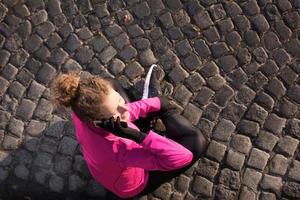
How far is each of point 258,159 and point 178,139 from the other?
2.91ft

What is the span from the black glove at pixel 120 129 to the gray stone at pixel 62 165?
4.64ft

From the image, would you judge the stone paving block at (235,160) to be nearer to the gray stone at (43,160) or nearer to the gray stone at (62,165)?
the gray stone at (62,165)

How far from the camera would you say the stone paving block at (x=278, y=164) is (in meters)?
5.11

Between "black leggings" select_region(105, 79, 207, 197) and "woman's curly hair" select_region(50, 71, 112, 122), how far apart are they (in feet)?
3.88

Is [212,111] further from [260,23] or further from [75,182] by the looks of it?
[75,182]

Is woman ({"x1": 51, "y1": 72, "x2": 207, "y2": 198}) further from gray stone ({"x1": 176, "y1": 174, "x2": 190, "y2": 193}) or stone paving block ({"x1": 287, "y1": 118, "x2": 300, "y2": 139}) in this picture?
stone paving block ({"x1": 287, "y1": 118, "x2": 300, "y2": 139})

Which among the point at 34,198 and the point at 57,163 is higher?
the point at 57,163

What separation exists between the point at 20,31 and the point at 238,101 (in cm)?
267

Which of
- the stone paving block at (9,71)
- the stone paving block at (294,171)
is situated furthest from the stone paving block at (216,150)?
the stone paving block at (9,71)

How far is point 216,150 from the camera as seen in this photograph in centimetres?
526

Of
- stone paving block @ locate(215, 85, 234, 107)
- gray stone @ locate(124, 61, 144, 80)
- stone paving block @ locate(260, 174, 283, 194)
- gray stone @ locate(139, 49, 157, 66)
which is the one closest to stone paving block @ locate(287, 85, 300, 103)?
stone paving block @ locate(215, 85, 234, 107)

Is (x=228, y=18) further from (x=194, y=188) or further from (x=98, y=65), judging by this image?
(x=194, y=188)

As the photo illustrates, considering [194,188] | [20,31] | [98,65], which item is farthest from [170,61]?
[20,31]

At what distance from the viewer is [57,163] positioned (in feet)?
17.7
